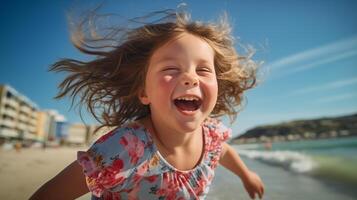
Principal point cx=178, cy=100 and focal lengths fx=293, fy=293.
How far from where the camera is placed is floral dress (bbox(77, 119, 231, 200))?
1.64m

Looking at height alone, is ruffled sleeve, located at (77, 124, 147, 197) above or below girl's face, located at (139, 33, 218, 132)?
below

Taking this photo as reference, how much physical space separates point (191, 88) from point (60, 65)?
115cm

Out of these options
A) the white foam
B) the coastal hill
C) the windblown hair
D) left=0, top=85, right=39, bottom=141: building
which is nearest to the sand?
the windblown hair

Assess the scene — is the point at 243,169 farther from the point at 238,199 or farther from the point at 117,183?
the point at 117,183

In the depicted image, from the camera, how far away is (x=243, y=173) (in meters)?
2.48

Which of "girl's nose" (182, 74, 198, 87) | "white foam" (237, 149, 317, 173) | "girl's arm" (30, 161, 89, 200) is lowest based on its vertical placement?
"white foam" (237, 149, 317, 173)

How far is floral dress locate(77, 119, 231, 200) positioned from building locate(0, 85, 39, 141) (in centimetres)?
4925

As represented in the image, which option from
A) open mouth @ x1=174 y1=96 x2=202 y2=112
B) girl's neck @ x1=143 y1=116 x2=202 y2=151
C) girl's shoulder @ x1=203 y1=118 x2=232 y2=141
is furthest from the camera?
girl's shoulder @ x1=203 y1=118 x2=232 y2=141

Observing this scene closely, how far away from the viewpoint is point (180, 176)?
1.89 metres

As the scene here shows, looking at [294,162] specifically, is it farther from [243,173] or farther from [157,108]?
[157,108]

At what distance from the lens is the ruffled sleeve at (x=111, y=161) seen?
5.31 ft

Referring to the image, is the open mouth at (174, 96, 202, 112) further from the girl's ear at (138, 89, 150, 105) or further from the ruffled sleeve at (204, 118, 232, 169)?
the ruffled sleeve at (204, 118, 232, 169)

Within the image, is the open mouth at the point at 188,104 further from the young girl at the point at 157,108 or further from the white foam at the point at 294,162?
the white foam at the point at 294,162

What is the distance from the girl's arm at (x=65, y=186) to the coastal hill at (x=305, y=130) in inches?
2514
